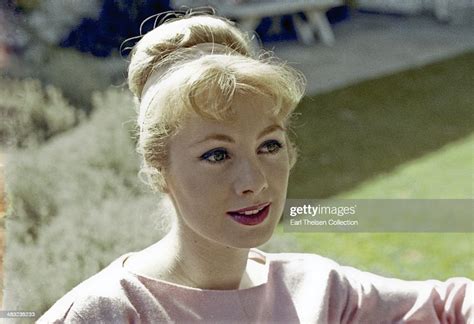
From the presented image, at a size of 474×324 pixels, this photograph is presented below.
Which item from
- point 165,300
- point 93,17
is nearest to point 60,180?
point 93,17

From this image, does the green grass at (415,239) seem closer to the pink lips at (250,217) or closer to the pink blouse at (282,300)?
the pink blouse at (282,300)

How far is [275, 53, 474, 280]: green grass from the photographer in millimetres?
2518

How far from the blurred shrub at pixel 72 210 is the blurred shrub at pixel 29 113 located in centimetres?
4

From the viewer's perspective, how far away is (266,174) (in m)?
1.97

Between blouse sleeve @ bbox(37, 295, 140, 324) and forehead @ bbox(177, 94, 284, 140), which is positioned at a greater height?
forehead @ bbox(177, 94, 284, 140)

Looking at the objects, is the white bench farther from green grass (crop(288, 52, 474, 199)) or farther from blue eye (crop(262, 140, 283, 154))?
blue eye (crop(262, 140, 283, 154))

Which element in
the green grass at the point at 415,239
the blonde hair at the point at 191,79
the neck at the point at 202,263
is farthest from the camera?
the green grass at the point at 415,239

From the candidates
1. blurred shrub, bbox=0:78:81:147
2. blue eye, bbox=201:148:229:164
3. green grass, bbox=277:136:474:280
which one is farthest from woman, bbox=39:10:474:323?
blurred shrub, bbox=0:78:81:147

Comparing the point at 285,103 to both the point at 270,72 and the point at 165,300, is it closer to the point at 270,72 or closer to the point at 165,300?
the point at 270,72

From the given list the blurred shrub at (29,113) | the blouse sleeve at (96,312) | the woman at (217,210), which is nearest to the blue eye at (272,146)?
the woman at (217,210)

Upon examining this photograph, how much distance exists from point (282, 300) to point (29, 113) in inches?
39.2

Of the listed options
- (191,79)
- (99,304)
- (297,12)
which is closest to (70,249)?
(99,304)

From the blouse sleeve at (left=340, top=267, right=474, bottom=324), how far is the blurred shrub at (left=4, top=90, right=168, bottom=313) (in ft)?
2.30

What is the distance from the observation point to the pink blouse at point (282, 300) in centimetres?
193
